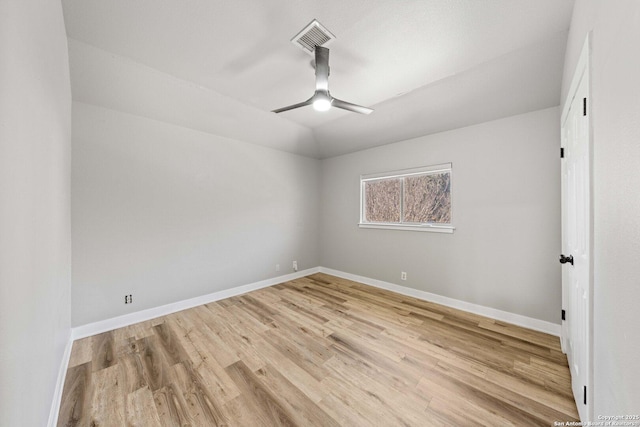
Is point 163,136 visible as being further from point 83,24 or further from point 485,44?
point 485,44

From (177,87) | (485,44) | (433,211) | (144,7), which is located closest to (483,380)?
(433,211)

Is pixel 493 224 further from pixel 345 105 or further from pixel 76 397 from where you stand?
pixel 76 397

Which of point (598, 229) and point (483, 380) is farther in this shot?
point (483, 380)

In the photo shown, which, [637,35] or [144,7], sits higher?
[144,7]

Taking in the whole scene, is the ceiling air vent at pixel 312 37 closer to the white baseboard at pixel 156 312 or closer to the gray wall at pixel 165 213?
the gray wall at pixel 165 213

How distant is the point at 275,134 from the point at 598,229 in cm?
366

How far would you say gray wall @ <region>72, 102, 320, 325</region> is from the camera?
2455 millimetres

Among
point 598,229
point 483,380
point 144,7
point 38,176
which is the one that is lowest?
point 483,380

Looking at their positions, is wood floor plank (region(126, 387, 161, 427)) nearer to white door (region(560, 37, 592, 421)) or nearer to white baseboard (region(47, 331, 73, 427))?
white baseboard (region(47, 331, 73, 427))

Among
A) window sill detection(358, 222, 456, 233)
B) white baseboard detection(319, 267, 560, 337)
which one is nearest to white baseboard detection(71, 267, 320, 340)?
white baseboard detection(319, 267, 560, 337)

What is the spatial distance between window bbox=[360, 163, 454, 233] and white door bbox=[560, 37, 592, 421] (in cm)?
134

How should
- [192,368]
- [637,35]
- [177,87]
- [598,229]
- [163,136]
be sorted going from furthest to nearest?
[163,136] < [177,87] < [192,368] < [598,229] < [637,35]

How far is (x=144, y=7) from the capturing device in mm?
1595

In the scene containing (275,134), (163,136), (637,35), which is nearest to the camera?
(637,35)
